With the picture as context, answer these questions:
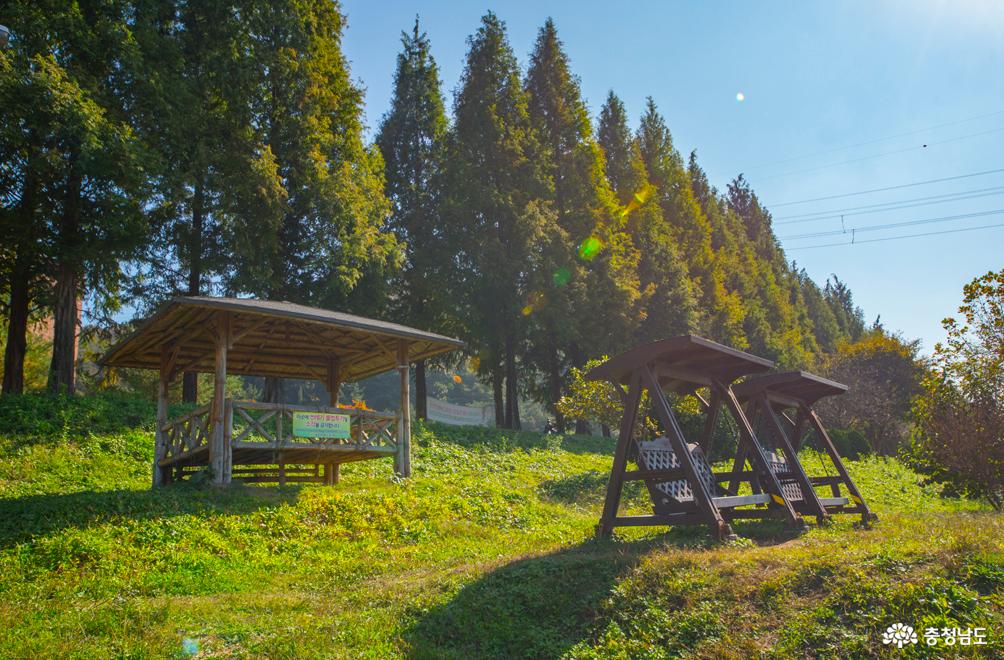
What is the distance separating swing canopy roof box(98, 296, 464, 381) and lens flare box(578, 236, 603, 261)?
50.3 ft

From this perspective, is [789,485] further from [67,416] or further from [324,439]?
[67,416]

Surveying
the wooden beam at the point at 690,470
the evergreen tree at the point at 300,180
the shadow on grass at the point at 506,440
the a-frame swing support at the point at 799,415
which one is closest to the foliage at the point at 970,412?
the a-frame swing support at the point at 799,415

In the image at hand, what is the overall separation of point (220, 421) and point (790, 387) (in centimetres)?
1070

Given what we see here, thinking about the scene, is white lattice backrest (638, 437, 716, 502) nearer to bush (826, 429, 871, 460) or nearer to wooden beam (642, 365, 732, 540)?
wooden beam (642, 365, 732, 540)

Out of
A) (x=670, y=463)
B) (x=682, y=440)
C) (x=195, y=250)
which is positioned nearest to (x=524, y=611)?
(x=682, y=440)

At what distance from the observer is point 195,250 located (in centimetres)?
2125

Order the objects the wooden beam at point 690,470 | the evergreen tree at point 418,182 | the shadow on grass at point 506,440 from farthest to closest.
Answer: the evergreen tree at point 418,182
the shadow on grass at point 506,440
the wooden beam at point 690,470

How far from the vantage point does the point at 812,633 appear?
5199 millimetres

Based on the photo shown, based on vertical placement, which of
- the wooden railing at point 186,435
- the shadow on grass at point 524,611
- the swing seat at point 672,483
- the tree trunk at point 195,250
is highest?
the tree trunk at point 195,250

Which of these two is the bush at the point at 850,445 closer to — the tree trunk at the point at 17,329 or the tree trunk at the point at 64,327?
the tree trunk at the point at 64,327

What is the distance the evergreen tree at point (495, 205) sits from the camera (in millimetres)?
29062

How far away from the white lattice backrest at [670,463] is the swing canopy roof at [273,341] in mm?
6472

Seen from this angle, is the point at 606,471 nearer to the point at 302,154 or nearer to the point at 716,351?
the point at 716,351

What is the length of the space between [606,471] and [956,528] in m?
13.1
